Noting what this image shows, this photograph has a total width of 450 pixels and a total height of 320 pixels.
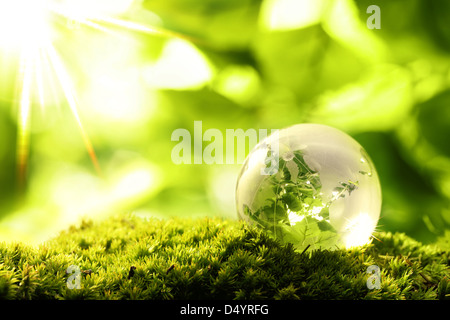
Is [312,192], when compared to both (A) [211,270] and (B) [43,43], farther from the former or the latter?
(B) [43,43]

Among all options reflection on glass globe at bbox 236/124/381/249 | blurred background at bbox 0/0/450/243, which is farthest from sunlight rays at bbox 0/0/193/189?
reflection on glass globe at bbox 236/124/381/249

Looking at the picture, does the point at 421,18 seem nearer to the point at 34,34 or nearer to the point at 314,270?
the point at 314,270

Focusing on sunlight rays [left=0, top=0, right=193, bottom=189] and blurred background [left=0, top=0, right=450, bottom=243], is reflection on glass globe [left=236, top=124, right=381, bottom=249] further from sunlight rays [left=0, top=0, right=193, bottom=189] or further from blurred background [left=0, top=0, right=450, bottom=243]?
sunlight rays [left=0, top=0, right=193, bottom=189]

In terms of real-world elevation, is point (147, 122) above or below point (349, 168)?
above

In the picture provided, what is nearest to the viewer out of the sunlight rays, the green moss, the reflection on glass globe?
the green moss

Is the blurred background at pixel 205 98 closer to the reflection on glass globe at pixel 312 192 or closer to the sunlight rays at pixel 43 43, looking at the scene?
the sunlight rays at pixel 43 43

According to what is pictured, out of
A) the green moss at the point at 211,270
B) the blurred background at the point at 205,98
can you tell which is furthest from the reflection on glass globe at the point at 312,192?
the blurred background at the point at 205,98

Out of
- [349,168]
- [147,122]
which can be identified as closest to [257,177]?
[349,168]
